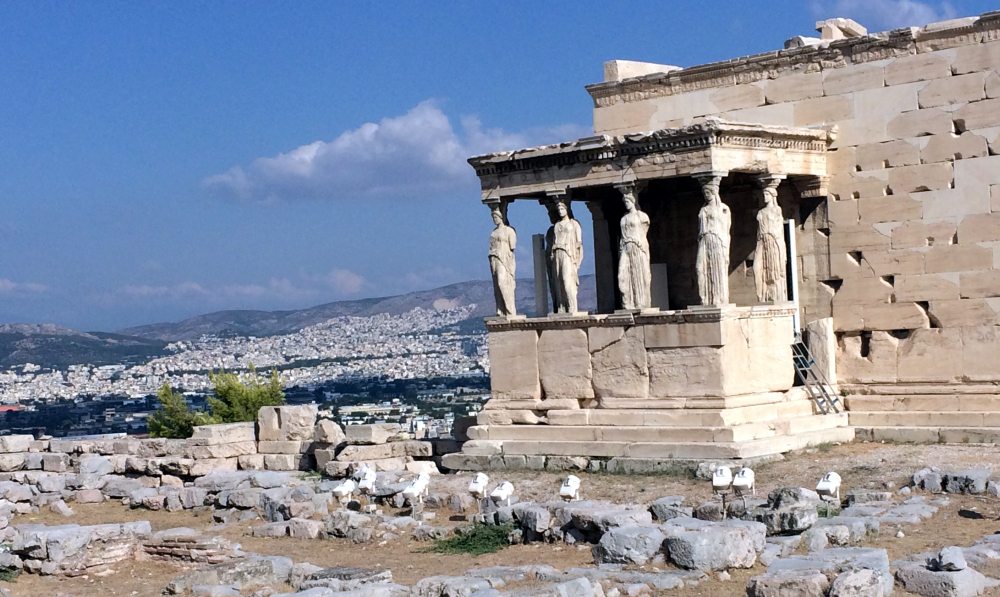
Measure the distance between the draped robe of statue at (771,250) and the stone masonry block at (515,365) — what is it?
10.0 ft

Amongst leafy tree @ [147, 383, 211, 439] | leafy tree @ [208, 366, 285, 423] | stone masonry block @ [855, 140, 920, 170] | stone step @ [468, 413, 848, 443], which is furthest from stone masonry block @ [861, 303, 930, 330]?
leafy tree @ [147, 383, 211, 439]

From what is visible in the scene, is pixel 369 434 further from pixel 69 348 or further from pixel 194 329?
pixel 194 329

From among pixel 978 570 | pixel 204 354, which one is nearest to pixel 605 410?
pixel 978 570

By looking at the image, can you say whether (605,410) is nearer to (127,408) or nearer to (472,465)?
(472,465)

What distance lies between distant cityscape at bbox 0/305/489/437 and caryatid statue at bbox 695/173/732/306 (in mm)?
7454

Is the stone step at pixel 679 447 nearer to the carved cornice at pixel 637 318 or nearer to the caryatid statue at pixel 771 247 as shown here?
the carved cornice at pixel 637 318

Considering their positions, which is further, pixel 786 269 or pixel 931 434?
pixel 786 269

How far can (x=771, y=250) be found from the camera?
19.0m

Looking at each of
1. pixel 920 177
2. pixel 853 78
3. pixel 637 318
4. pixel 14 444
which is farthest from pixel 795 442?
pixel 14 444

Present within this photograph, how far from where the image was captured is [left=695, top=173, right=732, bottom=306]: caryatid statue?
18.2 m

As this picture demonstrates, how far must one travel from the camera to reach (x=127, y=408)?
176 feet

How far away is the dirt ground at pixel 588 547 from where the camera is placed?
13.3 meters

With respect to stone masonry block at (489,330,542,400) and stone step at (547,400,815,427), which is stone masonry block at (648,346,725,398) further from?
stone masonry block at (489,330,542,400)

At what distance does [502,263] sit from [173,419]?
10.9 m
